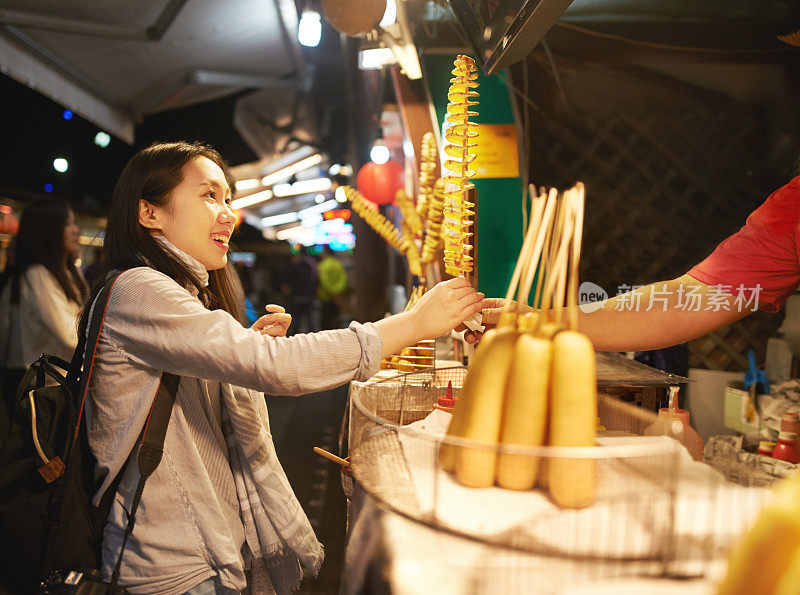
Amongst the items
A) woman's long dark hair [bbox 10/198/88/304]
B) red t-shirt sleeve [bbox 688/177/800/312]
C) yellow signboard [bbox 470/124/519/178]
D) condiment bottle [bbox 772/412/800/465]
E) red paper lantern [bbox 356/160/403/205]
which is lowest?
condiment bottle [bbox 772/412/800/465]

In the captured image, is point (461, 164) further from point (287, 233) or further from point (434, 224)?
point (287, 233)

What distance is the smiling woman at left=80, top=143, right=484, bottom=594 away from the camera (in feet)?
3.37

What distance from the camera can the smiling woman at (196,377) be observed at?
1.03 metres

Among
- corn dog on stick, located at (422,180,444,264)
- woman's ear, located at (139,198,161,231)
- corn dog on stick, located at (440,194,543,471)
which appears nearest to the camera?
corn dog on stick, located at (440,194,543,471)

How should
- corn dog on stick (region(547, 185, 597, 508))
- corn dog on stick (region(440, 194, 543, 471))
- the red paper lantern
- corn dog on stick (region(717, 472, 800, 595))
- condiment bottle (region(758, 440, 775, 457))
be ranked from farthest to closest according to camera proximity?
1. the red paper lantern
2. condiment bottle (region(758, 440, 775, 457))
3. corn dog on stick (region(440, 194, 543, 471))
4. corn dog on stick (region(547, 185, 597, 508))
5. corn dog on stick (region(717, 472, 800, 595))

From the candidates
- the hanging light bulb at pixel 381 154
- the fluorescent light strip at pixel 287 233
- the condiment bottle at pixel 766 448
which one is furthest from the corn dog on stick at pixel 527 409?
the fluorescent light strip at pixel 287 233

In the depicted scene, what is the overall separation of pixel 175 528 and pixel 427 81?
262 centimetres

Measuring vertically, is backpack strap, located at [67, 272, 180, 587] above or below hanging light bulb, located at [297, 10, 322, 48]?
below

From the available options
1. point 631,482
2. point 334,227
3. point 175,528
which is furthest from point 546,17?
point 334,227

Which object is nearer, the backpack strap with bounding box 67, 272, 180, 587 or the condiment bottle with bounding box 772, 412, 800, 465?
the backpack strap with bounding box 67, 272, 180, 587

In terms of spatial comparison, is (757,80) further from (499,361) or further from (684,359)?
(499,361)

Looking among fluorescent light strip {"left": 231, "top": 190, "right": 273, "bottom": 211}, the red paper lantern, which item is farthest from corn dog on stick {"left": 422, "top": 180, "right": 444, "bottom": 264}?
fluorescent light strip {"left": 231, "top": 190, "right": 273, "bottom": 211}

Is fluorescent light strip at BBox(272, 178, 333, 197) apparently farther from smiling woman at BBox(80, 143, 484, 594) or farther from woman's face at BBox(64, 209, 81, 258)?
smiling woman at BBox(80, 143, 484, 594)

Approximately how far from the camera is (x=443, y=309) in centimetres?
104
